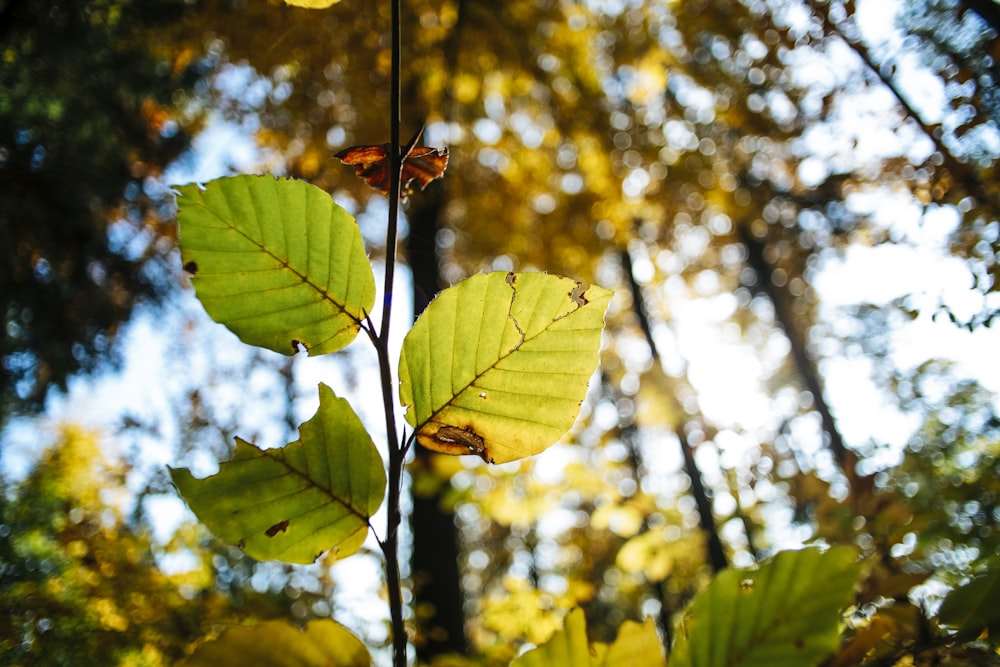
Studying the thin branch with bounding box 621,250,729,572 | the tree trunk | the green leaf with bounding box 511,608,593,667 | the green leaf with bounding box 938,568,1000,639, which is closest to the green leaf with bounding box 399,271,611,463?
the green leaf with bounding box 511,608,593,667

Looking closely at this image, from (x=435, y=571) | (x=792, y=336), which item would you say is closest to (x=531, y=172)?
(x=435, y=571)

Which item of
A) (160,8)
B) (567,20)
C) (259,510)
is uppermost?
(567,20)

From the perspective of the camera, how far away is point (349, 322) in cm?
34

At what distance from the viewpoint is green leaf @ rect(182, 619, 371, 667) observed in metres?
0.26

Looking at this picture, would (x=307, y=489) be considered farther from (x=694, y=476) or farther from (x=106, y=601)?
(x=694, y=476)

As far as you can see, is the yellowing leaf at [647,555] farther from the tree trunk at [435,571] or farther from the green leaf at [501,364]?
the green leaf at [501,364]

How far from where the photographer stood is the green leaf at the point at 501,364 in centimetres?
33

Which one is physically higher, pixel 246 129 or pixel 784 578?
pixel 246 129

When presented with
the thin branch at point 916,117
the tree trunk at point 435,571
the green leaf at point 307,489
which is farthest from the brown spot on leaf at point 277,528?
the tree trunk at point 435,571

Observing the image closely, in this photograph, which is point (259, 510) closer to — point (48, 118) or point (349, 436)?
point (349, 436)

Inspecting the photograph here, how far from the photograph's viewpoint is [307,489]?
1.05 ft

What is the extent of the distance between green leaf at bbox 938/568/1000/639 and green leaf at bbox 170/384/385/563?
345 mm

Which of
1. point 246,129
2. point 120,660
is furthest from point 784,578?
point 246,129

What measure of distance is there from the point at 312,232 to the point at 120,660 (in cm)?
205
